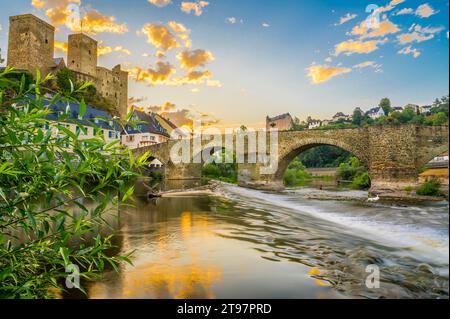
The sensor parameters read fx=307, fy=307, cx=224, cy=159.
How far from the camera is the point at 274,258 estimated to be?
4.90 meters

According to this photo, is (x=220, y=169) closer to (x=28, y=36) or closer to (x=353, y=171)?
(x=353, y=171)

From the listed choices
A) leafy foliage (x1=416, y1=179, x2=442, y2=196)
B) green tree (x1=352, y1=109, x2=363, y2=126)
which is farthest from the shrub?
green tree (x1=352, y1=109, x2=363, y2=126)

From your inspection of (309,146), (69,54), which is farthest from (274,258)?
(69,54)

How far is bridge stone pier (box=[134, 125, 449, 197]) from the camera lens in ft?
57.3

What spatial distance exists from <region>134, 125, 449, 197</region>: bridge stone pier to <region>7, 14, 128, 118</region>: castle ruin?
1733 centimetres

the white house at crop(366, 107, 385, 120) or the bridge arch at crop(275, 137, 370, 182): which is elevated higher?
the white house at crop(366, 107, 385, 120)

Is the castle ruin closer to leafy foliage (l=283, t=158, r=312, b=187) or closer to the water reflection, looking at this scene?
the water reflection

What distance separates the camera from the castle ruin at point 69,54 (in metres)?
25.5

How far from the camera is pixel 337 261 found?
485cm

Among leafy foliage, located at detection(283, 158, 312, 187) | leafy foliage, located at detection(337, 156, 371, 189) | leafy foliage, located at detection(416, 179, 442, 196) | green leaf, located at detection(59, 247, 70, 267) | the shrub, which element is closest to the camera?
green leaf, located at detection(59, 247, 70, 267)

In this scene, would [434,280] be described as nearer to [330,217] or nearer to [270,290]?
[270,290]

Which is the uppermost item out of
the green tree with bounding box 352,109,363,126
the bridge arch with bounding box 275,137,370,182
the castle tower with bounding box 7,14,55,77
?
the castle tower with bounding box 7,14,55,77

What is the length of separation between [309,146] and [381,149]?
583cm
